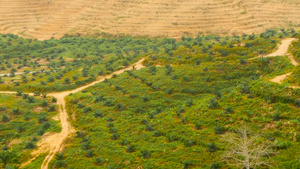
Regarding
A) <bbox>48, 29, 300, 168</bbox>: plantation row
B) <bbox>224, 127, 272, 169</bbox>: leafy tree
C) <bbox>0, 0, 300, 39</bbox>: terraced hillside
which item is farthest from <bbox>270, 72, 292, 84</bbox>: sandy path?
<bbox>0, 0, 300, 39</bbox>: terraced hillside

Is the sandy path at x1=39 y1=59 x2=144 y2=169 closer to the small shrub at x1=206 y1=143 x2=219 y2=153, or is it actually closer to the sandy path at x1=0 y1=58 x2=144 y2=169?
the sandy path at x1=0 y1=58 x2=144 y2=169

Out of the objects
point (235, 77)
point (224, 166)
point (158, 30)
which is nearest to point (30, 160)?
point (224, 166)

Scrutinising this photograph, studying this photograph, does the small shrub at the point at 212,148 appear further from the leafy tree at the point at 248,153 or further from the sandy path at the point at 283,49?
the sandy path at the point at 283,49

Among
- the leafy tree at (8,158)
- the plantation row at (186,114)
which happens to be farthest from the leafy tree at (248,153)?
the leafy tree at (8,158)

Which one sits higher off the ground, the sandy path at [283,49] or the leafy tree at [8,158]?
the sandy path at [283,49]

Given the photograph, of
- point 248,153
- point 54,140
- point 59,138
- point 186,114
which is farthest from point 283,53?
point 54,140

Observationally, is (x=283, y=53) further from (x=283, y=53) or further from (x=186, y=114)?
(x=186, y=114)

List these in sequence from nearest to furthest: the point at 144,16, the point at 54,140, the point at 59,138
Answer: the point at 54,140, the point at 59,138, the point at 144,16

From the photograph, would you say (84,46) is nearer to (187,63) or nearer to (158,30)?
(158,30)

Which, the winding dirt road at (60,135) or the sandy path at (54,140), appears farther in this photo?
the winding dirt road at (60,135)
